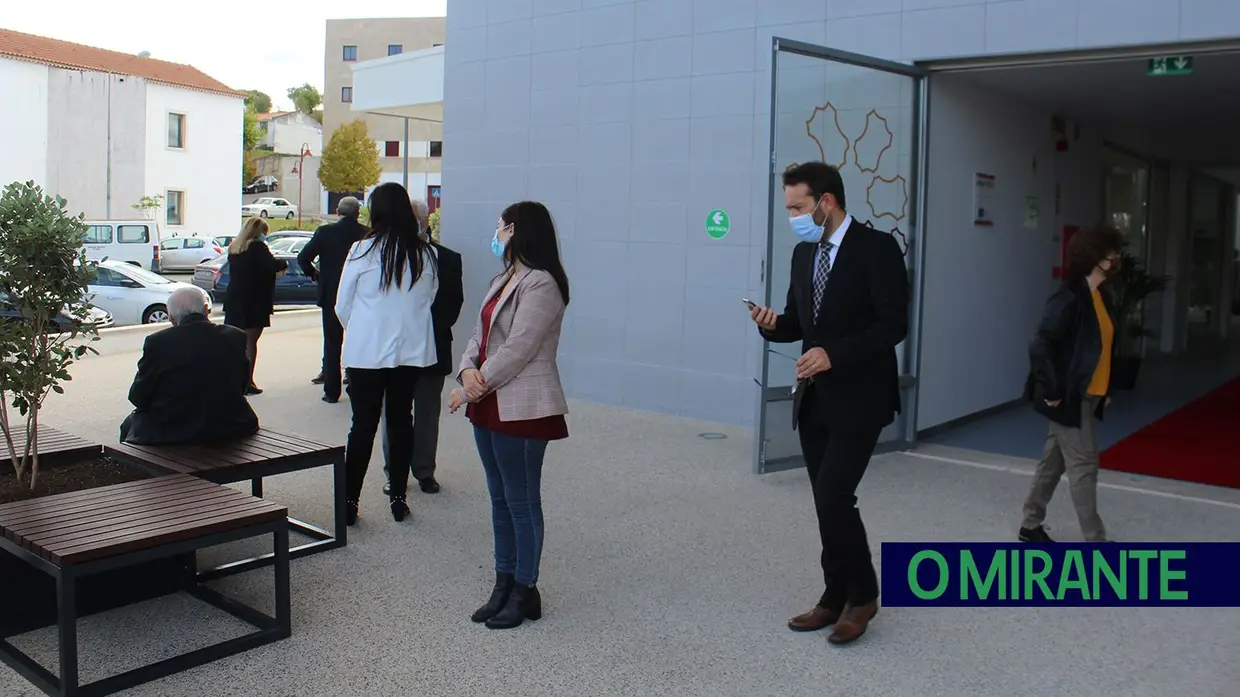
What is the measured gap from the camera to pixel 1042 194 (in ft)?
32.6

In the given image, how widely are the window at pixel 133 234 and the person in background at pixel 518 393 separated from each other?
2521cm

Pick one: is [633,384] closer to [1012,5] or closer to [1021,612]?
[1012,5]

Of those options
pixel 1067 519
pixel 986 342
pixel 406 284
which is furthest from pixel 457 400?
pixel 986 342

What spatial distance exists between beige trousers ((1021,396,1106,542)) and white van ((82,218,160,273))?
24849mm

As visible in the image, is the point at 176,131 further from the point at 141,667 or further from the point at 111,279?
the point at 141,667

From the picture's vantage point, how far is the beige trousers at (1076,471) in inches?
203

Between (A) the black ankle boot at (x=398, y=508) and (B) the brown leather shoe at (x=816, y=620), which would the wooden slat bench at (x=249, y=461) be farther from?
(B) the brown leather shoe at (x=816, y=620)

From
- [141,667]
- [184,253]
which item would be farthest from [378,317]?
[184,253]

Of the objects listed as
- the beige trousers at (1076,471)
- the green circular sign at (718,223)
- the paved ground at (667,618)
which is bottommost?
the paved ground at (667,618)

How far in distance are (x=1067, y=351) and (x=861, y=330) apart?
166 centimetres

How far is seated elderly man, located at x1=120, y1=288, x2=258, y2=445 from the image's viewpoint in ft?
16.1

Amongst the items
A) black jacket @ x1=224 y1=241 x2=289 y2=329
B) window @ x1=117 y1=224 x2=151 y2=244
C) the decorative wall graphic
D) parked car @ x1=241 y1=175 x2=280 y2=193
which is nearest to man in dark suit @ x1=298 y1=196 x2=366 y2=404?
black jacket @ x1=224 y1=241 x2=289 y2=329

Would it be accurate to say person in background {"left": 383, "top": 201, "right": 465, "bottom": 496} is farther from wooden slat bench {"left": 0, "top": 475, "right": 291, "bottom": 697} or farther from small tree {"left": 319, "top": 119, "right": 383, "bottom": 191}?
small tree {"left": 319, "top": 119, "right": 383, "bottom": 191}

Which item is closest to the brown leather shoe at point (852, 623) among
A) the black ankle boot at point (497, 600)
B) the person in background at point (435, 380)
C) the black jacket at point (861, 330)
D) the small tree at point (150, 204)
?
the black jacket at point (861, 330)
